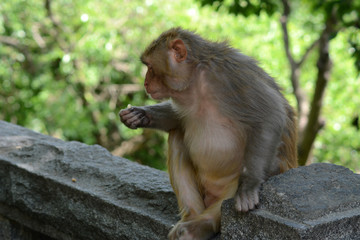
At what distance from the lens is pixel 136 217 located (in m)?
2.48

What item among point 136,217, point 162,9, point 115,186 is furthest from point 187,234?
point 162,9

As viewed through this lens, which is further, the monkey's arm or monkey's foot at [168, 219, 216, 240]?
the monkey's arm

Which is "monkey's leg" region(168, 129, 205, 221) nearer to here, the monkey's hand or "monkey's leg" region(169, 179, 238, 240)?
"monkey's leg" region(169, 179, 238, 240)

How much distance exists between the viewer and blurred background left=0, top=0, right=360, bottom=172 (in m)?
7.83

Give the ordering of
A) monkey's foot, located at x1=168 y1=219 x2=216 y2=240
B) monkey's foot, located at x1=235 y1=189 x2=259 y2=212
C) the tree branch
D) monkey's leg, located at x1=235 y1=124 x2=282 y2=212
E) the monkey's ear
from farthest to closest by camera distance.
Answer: the tree branch → the monkey's ear → monkey's foot, located at x1=168 y1=219 x2=216 y2=240 → monkey's leg, located at x1=235 y1=124 x2=282 y2=212 → monkey's foot, located at x1=235 y1=189 x2=259 y2=212

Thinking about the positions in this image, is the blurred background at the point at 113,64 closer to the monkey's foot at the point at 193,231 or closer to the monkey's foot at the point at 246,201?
the monkey's foot at the point at 193,231

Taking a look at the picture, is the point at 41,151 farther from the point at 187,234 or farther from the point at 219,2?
the point at 219,2

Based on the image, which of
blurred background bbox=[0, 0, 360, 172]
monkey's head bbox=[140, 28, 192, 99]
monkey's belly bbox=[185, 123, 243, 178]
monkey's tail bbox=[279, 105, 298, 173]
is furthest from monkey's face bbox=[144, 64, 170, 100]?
blurred background bbox=[0, 0, 360, 172]

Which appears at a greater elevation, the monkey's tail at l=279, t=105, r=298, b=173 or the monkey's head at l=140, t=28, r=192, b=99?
the monkey's head at l=140, t=28, r=192, b=99

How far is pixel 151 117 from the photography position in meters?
2.91

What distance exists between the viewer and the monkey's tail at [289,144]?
2568 millimetres

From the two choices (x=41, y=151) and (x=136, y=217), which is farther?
(x=41, y=151)

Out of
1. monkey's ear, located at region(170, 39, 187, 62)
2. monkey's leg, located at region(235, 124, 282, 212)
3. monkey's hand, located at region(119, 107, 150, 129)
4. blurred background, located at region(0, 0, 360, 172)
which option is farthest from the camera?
blurred background, located at region(0, 0, 360, 172)

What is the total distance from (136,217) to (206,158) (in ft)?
1.48
